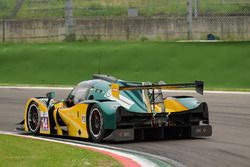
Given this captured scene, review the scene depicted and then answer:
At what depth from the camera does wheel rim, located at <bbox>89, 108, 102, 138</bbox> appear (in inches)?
523

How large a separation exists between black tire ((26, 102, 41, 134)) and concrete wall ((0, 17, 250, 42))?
12.6 metres

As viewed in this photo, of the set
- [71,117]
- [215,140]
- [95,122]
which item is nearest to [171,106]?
[215,140]

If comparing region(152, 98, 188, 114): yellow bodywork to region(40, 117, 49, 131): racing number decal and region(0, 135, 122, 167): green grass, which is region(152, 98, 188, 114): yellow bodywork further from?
region(40, 117, 49, 131): racing number decal

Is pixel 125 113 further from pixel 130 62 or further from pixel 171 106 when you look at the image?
pixel 130 62

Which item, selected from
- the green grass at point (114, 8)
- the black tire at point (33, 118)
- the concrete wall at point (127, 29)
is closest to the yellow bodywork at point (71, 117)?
the black tire at point (33, 118)

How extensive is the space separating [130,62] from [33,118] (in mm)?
11548

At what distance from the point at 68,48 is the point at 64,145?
15892mm

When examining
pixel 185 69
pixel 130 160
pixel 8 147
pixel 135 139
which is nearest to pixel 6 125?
pixel 135 139

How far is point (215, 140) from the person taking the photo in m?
13.5

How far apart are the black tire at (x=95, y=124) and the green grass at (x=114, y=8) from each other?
1366cm

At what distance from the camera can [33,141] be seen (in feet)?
42.1

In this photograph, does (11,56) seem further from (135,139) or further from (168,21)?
(135,139)

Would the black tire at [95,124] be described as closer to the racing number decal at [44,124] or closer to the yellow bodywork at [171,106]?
the yellow bodywork at [171,106]

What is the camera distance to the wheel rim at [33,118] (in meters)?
15.1
